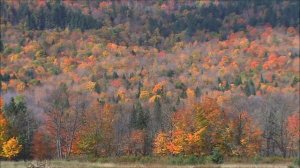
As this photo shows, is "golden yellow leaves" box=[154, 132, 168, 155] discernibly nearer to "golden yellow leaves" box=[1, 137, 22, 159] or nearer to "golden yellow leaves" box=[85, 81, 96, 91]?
"golden yellow leaves" box=[1, 137, 22, 159]

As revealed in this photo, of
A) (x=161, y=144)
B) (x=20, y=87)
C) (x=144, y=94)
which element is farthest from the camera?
(x=20, y=87)

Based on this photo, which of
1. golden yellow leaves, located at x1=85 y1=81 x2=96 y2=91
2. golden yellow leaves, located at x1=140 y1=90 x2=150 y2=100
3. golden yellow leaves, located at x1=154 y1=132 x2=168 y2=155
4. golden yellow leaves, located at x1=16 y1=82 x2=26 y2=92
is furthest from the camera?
golden yellow leaves, located at x1=16 y1=82 x2=26 y2=92

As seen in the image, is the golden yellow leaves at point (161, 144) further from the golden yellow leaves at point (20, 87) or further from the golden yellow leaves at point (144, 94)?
the golden yellow leaves at point (20, 87)

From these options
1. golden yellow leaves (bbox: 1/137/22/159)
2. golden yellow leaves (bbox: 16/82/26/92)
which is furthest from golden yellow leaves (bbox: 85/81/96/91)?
golden yellow leaves (bbox: 1/137/22/159)

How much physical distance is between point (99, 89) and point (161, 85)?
22.9 m

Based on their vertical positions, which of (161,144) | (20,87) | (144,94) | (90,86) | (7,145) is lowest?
(20,87)

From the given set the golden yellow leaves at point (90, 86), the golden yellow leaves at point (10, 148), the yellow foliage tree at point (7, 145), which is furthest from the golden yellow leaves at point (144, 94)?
the golden yellow leaves at point (10, 148)

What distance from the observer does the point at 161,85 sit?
190 m

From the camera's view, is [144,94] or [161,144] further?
[144,94]

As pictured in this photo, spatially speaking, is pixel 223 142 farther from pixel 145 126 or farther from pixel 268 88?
pixel 268 88

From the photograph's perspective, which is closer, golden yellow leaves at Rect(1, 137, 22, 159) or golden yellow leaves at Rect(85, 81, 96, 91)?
golden yellow leaves at Rect(1, 137, 22, 159)

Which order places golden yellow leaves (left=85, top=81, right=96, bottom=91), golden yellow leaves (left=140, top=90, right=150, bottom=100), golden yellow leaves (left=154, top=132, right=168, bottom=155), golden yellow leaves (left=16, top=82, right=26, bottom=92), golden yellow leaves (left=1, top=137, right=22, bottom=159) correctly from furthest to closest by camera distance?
golden yellow leaves (left=16, top=82, right=26, bottom=92)
golden yellow leaves (left=85, top=81, right=96, bottom=91)
golden yellow leaves (left=140, top=90, right=150, bottom=100)
golden yellow leaves (left=154, top=132, right=168, bottom=155)
golden yellow leaves (left=1, top=137, right=22, bottom=159)

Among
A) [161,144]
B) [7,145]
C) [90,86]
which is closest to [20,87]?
[90,86]

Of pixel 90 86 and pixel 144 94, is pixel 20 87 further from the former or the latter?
pixel 144 94
